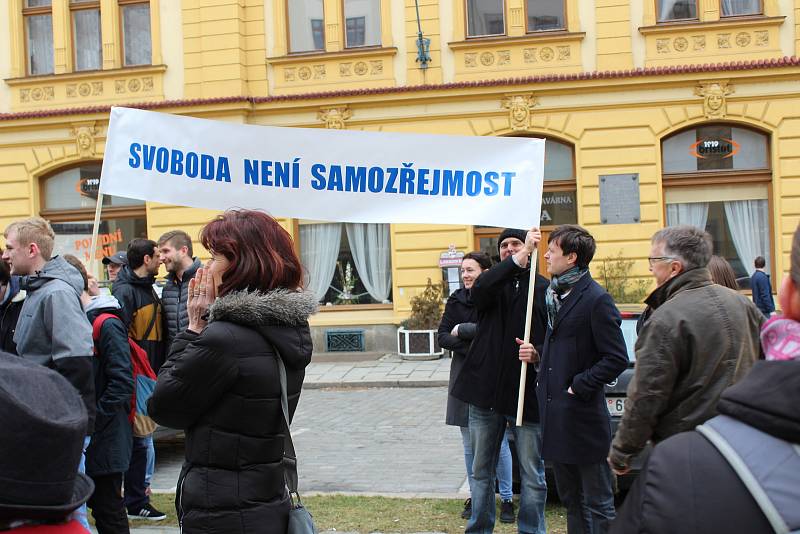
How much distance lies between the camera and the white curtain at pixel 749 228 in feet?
56.9

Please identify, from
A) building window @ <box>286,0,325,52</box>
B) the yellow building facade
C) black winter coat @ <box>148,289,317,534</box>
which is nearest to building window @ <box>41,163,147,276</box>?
the yellow building facade

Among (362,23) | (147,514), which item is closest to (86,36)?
(362,23)

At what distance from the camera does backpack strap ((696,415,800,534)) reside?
1517 mm

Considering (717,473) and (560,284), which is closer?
(717,473)

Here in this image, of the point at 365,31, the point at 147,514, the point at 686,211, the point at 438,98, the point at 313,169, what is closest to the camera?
the point at 313,169

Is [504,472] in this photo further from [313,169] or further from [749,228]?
[749,228]

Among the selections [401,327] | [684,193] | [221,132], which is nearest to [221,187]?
[221,132]

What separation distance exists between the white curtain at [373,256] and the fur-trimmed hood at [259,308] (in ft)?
49.8

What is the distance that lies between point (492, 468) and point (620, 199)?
12679 millimetres

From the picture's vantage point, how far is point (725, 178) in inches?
680

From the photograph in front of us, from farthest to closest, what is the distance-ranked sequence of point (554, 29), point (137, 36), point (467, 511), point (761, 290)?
1. point (137, 36)
2. point (554, 29)
3. point (761, 290)
4. point (467, 511)

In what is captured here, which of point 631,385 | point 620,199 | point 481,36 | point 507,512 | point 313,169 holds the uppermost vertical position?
point 481,36

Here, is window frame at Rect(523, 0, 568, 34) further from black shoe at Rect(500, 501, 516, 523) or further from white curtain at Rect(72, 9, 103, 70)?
black shoe at Rect(500, 501, 516, 523)

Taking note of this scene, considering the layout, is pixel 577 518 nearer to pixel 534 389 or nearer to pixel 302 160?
pixel 534 389
